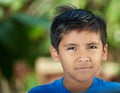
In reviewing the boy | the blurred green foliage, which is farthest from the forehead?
the blurred green foliage

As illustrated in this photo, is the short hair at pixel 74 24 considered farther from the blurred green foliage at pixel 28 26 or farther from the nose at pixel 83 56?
the blurred green foliage at pixel 28 26

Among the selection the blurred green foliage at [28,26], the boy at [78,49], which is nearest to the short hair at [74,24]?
the boy at [78,49]

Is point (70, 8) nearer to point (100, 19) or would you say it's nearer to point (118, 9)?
point (100, 19)

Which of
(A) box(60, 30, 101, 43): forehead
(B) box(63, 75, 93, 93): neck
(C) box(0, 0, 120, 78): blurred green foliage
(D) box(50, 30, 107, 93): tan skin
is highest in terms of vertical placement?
(A) box(60, 30, 101, 43): forehead

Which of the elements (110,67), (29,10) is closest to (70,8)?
(29,10)

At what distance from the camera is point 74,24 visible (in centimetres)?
96

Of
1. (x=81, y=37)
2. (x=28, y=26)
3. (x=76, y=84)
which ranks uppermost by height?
(x=81, y=37)

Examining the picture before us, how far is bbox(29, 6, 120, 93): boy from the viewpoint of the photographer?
3.01 feet

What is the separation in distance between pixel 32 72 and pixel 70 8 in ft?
4.58

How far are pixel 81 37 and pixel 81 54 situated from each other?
41 millimetres

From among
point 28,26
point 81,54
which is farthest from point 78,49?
point 28,26

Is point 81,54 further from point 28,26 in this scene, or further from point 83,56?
point 28,26

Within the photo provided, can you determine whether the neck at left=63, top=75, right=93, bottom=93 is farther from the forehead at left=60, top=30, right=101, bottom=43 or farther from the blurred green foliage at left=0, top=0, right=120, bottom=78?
the blurred green foliage at left=0, top=0, right=120, bottom=78

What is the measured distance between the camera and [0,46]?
2.14 metres
